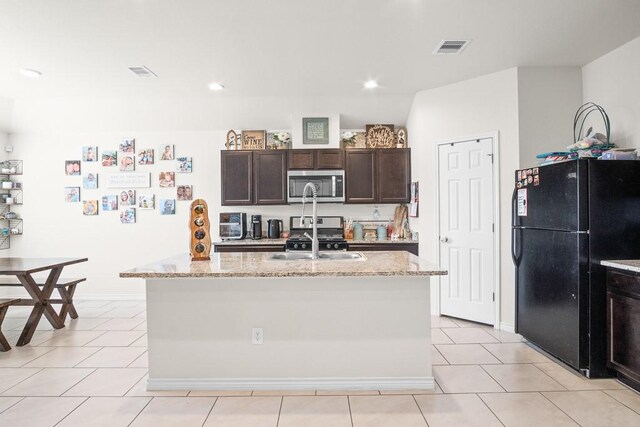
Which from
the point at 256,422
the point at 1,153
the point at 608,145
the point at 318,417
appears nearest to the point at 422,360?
the point at 318,417

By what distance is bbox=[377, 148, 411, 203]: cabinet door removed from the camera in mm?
4953

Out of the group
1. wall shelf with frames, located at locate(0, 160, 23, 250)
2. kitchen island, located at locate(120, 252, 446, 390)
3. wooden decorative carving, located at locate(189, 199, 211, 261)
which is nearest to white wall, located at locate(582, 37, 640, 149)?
kitchen island, located at locate(120, 252, 446, 390)

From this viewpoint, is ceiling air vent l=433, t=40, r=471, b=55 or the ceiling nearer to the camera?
the ceiling

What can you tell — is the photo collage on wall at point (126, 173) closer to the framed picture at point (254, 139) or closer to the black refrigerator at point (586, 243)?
the framed picture at point (254, 139)

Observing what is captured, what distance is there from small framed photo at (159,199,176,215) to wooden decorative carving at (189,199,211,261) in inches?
106

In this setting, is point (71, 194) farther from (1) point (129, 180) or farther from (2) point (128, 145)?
(2) point (128, 145)

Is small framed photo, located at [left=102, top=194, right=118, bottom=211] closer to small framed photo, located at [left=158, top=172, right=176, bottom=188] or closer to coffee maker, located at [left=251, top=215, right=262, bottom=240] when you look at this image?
small framed photo, located at [left=158, top=172, right=176, bottom=188]

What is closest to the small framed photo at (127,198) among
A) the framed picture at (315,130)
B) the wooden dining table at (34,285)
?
the wooden dining table at (34,285)

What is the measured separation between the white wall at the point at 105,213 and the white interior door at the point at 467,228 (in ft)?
3.78

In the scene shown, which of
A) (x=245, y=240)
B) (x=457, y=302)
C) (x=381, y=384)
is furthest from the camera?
(x=245, y=240)

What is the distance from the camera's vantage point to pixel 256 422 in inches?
86.7

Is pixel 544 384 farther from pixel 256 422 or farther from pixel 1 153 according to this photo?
pixel 1 153

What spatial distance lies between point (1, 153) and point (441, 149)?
596cm

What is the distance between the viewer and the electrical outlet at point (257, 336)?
102 inches
